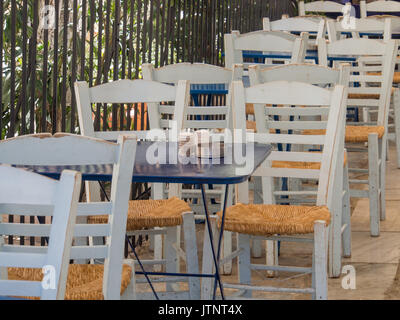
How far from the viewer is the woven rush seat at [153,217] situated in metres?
3.16

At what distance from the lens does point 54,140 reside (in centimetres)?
207

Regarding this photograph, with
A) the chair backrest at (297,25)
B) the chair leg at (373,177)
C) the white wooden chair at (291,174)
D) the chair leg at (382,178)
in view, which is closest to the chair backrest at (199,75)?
the white wooden chair at (291,174)

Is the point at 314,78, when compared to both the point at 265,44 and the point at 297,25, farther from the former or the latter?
the point at 297,25

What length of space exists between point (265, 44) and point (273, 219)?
79.4 inches

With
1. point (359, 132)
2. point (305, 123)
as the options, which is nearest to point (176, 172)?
point (305, 123)

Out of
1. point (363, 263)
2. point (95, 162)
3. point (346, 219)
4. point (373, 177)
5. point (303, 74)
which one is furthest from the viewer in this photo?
point (373, 177)

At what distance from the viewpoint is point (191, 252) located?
124 inches

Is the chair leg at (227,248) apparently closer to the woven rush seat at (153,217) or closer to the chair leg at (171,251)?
the chair leg at (171,251)

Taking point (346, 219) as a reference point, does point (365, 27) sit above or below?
above

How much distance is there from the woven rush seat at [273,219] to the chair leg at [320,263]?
4 cm

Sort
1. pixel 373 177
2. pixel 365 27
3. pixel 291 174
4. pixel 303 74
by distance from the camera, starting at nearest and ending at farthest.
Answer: pixel 291 174 → pixel 303 74 → pixel 373 177 → pixel 365 27
